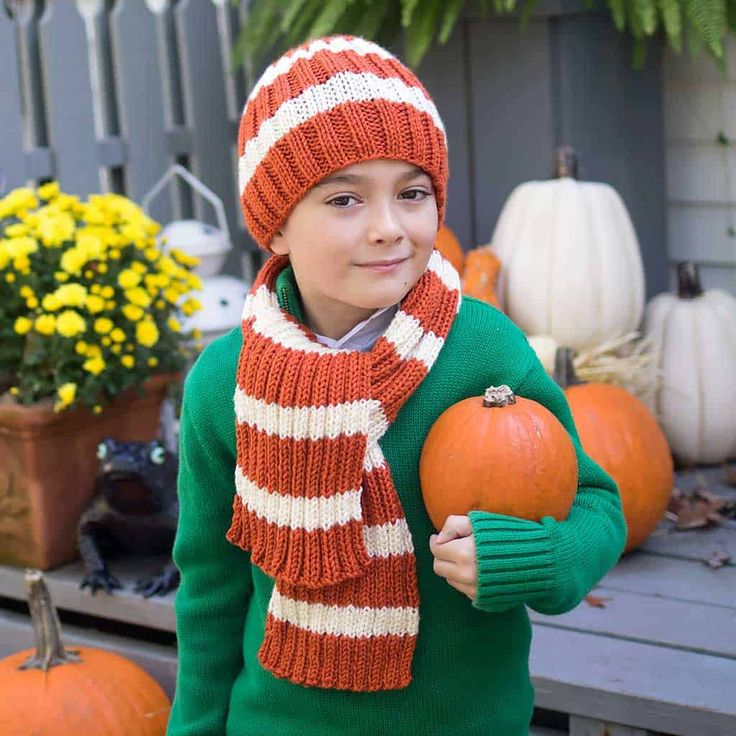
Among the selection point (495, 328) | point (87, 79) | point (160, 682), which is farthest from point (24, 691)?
point (87, 79)

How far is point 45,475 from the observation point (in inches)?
123

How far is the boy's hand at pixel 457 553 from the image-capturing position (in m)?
1.52

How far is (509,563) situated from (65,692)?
1519mm

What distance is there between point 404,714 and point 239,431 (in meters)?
0.47

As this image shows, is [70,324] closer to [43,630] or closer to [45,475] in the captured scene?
[45,475]

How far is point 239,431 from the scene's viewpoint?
5.64 feet

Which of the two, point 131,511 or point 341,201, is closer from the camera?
point 341,201

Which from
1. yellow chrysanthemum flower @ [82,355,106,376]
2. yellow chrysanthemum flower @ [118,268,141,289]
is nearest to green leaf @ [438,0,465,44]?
yellow chrysanthemum flower @ [118,268,141,289]

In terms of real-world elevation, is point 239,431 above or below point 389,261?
below

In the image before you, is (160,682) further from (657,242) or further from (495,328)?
(657,242)

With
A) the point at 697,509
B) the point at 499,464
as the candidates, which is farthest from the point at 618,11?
the point at 499,464

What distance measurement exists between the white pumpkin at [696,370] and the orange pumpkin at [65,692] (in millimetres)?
1733

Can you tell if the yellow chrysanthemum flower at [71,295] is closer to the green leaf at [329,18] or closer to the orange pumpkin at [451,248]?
the green leaf at [329,18]

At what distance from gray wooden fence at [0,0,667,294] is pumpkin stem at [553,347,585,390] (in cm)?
95
